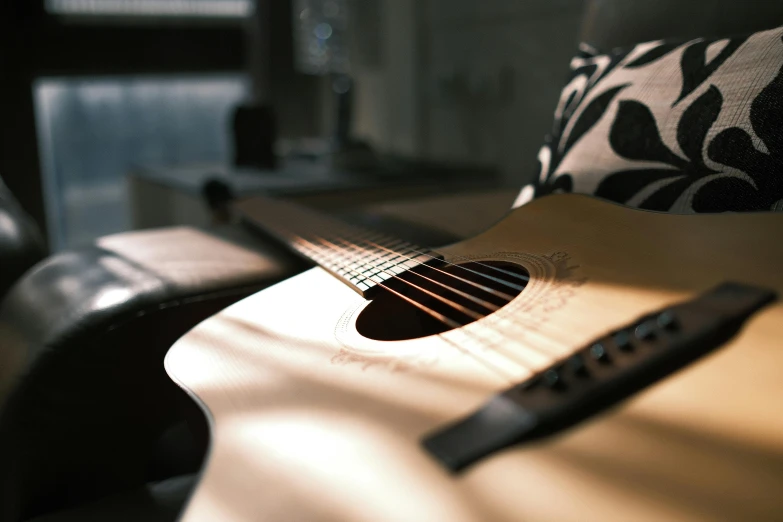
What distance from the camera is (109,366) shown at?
0.70m

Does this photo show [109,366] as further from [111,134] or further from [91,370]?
[111,134]

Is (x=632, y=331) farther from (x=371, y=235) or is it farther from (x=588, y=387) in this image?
(x=371, y=235)

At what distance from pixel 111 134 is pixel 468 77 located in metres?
1.57

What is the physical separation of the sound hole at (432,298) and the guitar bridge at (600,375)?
0.49 feet

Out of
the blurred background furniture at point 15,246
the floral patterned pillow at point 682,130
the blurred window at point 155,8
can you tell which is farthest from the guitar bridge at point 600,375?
the blurred window at point 155,8

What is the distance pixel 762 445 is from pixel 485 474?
14 centimetres

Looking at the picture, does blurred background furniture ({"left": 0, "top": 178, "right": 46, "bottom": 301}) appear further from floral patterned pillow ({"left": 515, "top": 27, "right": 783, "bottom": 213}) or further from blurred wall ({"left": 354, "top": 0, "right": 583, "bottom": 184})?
blurred wall ({"left": 354, "top": 0, "right": 583, "bottom": 184})

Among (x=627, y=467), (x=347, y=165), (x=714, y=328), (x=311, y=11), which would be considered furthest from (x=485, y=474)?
(x=311, y=11)

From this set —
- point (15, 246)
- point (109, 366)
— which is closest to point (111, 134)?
point (15, 246)

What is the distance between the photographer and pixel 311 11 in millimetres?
2328

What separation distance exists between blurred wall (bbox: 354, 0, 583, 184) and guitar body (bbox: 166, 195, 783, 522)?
1241 millimetres

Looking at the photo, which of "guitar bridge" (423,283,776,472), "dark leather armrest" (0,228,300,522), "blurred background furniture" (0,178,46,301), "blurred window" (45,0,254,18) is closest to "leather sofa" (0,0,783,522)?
"dark leather armrest" (0,228,300,522)

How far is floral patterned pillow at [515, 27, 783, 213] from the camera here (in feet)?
1.93

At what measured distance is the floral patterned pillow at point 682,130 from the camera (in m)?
0.59
